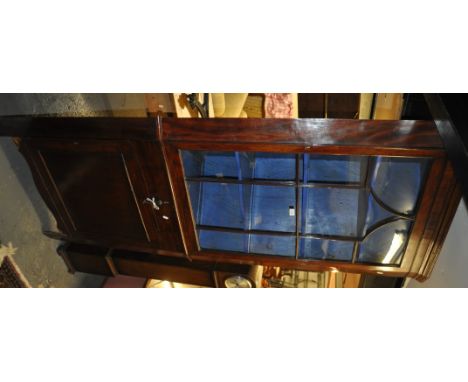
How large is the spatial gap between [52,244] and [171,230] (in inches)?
39.1

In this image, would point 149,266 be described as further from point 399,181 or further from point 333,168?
point 399,181

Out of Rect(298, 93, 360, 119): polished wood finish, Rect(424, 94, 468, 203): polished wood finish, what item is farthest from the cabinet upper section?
Rect(298, 93, 360, 119): polished wood finish

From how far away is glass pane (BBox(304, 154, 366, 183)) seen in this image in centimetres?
115

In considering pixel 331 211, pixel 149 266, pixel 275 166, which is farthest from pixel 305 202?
pixel 149 266

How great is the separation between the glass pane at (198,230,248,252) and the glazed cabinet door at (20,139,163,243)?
0.23 metres

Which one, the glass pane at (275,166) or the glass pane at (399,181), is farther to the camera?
the glass pane at (275,166)

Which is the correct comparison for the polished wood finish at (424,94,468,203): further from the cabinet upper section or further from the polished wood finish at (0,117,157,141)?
the polished wood finish at (0,117,157,141)

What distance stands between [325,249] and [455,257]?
51 cm

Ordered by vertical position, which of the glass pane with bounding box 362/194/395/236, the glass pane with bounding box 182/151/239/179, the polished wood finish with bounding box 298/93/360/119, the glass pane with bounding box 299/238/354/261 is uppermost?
the polished wood finish with bounding box 298/93/360/119

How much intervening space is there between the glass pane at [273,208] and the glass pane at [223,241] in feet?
0.34

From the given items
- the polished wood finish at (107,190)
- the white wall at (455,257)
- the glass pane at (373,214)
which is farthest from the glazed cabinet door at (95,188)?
the white wall at (455,257)

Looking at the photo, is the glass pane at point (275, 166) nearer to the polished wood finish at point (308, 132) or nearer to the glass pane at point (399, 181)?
the polished wood finish at point (308, 132)

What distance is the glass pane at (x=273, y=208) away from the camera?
131 cm
